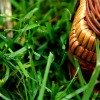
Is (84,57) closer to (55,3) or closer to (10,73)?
(10,73)

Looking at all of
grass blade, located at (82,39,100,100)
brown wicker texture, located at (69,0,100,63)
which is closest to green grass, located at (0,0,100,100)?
brown wicker texture, located at (69,0,100,63)

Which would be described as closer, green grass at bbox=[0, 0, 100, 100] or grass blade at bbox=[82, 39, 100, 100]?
grass blade at bbox=[82, 39, 100, 100]

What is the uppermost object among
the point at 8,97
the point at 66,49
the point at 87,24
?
the point at 87,24

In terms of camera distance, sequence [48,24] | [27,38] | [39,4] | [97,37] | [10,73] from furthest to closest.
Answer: [39,4] → [48,24] → [27,38] → [10,73] → [97,37]

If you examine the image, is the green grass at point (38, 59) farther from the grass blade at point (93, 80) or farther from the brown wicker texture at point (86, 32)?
the grass blade at point (93, 80)

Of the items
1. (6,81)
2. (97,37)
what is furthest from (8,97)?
(97,37)

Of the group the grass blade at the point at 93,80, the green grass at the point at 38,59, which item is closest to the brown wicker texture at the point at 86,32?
the green grass at the point at 38,59

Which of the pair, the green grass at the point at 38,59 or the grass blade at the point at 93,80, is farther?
the green grass at the point at 38,59

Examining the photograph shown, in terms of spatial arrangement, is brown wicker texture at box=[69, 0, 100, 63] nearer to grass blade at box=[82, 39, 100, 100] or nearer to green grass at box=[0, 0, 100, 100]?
green grass at box=[0, 0, 100, 100]
